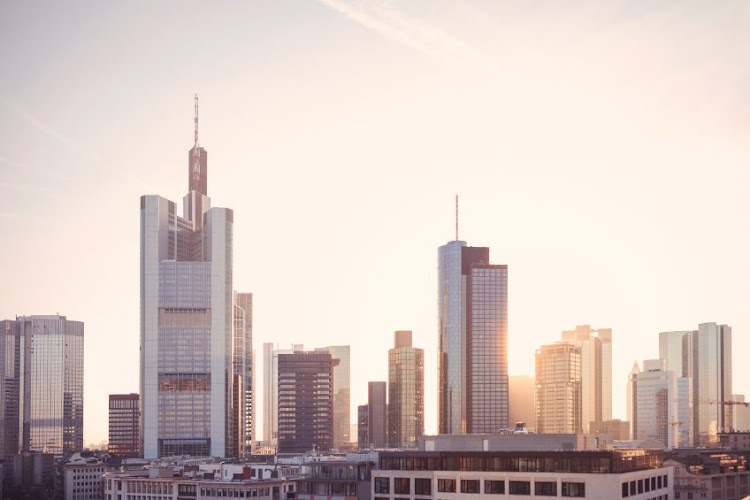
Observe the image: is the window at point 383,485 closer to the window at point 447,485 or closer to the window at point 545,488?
the window at point 447,485

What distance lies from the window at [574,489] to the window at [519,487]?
4.27 meters

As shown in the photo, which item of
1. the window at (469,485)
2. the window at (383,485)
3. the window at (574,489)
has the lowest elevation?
the window at (383,485)

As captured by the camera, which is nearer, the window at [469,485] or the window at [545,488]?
the window at [545,488]

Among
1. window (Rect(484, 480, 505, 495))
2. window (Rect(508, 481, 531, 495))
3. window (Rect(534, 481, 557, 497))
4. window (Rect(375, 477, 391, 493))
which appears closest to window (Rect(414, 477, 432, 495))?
window (Rect(375, 477, 391, 493))

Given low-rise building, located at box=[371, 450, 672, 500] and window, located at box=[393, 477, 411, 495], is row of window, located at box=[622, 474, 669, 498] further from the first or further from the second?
window, located at box=[393, 477, 411, 495]

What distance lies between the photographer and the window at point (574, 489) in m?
113

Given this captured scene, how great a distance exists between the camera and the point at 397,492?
4980 inches

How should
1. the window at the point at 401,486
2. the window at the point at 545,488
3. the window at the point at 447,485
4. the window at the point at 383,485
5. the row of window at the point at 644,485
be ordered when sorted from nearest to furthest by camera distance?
1. the row of window at the point at 644,485
2. the window at the point at 545,488
3. the window at the point at 447,485
4. the window at the point at 401,486
5. the window at the point at 383,485

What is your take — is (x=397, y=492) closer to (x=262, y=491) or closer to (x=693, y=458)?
(x=262, y=491)

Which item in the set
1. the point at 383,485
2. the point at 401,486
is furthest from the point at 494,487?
the point at 383,485

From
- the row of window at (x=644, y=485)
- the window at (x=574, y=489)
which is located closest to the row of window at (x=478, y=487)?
the window at (x=574, y=489)

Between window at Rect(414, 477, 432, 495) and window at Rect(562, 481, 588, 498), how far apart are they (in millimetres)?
16980

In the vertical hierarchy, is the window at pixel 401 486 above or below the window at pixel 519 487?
below

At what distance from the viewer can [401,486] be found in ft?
414
